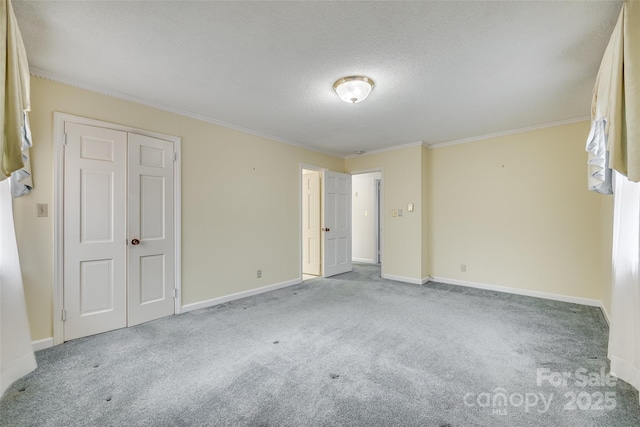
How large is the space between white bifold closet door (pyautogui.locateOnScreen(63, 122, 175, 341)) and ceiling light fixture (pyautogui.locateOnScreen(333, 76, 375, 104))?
2.18 meters

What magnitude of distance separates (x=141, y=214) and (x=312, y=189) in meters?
3.18

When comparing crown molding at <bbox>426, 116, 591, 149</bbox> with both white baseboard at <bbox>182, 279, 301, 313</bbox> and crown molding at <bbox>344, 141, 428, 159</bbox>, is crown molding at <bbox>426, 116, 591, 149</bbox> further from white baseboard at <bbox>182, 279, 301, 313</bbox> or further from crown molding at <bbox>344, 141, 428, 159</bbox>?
white baseboard at <bbox>182, 279, 301, 313</bbox>

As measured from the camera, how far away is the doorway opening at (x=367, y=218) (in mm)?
7117

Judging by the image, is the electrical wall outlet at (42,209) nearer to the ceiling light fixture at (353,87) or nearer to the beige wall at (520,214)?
the ceiling light fixture at (353,87)

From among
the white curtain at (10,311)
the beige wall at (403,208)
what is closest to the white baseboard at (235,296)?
the beige wall at (403,208)

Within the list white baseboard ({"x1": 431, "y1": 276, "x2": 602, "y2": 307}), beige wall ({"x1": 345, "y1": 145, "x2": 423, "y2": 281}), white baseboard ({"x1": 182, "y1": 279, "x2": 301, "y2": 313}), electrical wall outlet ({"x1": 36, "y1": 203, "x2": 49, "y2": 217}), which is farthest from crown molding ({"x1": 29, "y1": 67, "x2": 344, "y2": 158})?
white baseboard ({"x1": 431, "y1": 276, "x2": 602, "y2": 307})

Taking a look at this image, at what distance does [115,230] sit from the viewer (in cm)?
291

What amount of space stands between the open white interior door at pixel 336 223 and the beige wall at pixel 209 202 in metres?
0.56

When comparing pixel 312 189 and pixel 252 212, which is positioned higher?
pixel 312 189

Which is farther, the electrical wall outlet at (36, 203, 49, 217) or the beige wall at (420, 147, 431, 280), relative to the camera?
the beige wall at (420, 147, 431, 280)

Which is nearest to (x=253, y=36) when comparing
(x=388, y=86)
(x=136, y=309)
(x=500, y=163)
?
(x=388, y=86)

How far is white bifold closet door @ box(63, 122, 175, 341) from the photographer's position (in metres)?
2.68

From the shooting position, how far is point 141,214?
310cm

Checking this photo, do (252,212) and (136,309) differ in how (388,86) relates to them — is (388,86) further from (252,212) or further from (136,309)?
(136,309)
